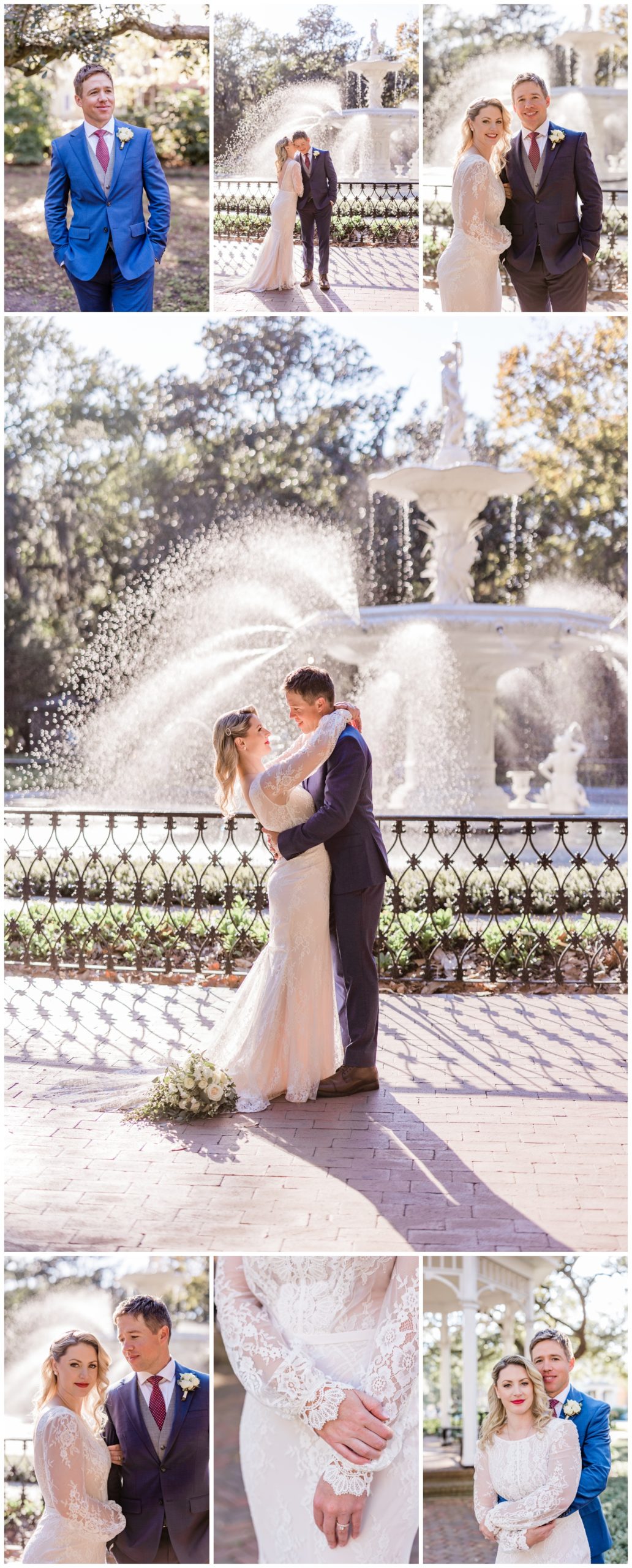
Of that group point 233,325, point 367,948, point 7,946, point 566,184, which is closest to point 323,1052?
point 367,948

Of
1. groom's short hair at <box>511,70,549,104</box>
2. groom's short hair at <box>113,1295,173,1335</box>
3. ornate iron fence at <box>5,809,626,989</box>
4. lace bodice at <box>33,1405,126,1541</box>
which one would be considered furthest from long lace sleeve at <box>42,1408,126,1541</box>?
groom's short hair at <box>511,70,549,104</box>

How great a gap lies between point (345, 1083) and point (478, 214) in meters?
4.45

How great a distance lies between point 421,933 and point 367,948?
298 cm

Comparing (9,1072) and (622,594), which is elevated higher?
(622,594)

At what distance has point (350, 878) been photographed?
559cm

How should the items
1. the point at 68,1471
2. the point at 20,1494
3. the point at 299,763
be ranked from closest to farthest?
1. the point at 68,1471
2. the point at 20,1494
3. the point at 299,763

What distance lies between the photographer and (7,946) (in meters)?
8.61

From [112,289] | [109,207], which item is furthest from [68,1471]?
[109,207]


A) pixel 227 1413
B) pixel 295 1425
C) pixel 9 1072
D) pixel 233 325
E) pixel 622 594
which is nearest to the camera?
pixel 295 1425

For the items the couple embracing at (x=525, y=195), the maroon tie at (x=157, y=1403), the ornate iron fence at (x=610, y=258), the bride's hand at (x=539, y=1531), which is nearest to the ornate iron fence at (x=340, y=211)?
the couple embracing at (x=525, y=195)

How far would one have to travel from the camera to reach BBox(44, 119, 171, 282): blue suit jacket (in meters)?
6.02

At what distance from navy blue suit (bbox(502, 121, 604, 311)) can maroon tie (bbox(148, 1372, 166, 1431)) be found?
17.8 ft

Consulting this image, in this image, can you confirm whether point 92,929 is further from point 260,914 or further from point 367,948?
point 367,948

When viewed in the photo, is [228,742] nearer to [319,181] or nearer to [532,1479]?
[319,181]
